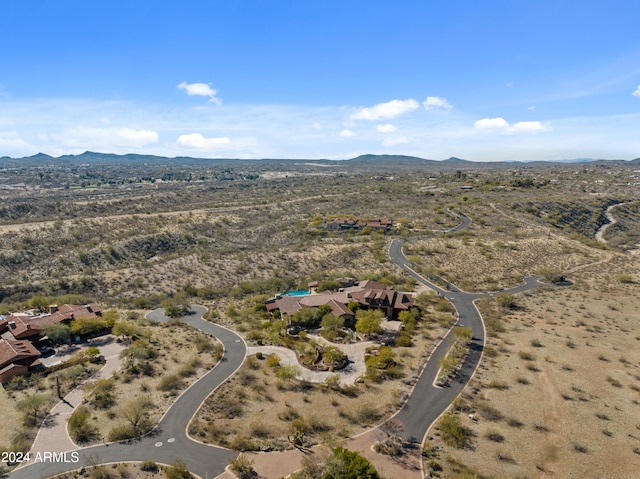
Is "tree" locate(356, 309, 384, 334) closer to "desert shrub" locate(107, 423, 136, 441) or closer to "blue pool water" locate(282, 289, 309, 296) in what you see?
"blue pool water" locate(282, 289, 309, 296)

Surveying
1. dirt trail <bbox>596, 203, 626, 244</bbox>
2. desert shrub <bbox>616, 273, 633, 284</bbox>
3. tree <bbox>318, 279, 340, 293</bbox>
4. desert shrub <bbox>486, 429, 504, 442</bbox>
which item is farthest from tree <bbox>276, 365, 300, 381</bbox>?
dirt trail <bbox>596, 203, 626, 244</bbox>

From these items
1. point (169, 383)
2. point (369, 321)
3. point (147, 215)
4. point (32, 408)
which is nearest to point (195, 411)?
point (169, 383)

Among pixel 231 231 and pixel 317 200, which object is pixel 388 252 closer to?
pixel 231 231

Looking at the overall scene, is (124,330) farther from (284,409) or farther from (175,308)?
(284,409)

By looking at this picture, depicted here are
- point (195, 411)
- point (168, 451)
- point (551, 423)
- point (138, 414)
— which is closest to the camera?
point (168, 451)

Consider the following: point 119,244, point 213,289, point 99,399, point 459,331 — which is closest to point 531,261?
point 459,331
